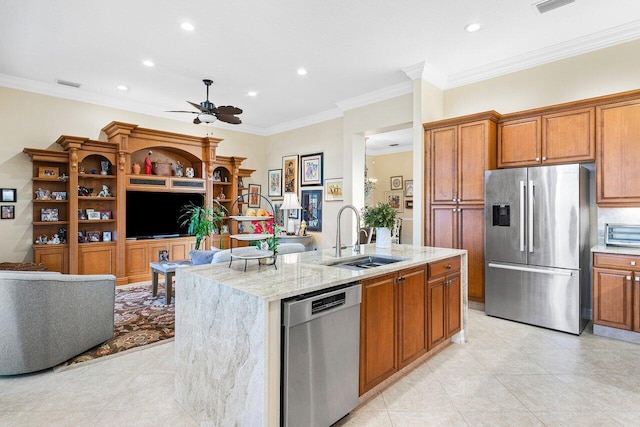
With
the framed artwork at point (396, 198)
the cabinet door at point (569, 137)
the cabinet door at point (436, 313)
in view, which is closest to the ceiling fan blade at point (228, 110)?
the cabinet door at point (436, 313)

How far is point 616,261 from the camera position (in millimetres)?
3295

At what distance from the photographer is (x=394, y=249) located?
10.9 feet

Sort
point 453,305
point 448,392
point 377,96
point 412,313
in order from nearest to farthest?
point 448,392
point 412,313
point 453,305
point 377,96

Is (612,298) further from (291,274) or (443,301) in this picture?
(291,274)

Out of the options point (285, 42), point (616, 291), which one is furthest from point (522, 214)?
point (285, 42)

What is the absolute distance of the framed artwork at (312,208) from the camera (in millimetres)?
6848

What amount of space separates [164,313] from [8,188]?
322 centimetres

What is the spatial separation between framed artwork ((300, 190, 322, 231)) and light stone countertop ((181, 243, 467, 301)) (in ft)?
12.8

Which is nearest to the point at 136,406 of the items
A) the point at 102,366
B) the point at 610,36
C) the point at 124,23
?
the point at 102,366

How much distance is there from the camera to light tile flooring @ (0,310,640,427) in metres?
2.10

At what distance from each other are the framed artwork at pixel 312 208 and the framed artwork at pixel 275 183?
768 millimetres

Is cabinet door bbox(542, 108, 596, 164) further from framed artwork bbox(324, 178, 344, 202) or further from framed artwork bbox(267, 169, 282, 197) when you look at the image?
framed artwork bbox(267, 169, 282, 197)

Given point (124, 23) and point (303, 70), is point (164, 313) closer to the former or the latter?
point (124, 23)

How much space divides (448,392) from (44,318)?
3153mm
